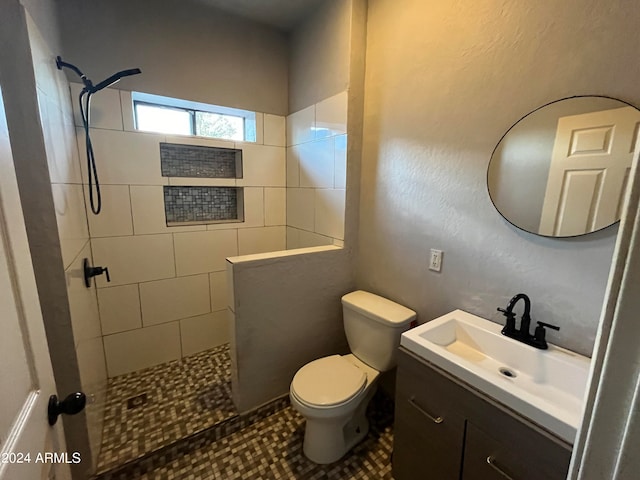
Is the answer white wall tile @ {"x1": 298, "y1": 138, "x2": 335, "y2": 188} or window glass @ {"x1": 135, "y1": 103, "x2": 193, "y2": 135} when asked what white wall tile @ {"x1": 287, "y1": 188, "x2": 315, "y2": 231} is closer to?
white wall tile @ {"x1": 298, "y1": 138, "x2": 335, "y2": 188}

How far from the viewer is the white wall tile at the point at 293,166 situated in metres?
2.34

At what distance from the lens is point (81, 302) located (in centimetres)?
140

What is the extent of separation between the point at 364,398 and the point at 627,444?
1.40 metres

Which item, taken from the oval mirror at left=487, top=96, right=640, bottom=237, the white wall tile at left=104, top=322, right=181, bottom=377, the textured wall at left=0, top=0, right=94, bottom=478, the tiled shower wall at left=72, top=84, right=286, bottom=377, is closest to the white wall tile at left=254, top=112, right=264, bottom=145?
the tiled shower wall at left=72, top=84, right=286, bottom=377

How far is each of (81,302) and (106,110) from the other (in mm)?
1196

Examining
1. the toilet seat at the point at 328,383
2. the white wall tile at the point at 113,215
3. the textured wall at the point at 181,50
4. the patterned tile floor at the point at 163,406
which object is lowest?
the patterned tile floor at the point at 163,406

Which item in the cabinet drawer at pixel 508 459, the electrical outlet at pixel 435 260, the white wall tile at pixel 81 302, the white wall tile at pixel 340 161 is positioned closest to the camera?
the cabinet drawer at pixel 508 459

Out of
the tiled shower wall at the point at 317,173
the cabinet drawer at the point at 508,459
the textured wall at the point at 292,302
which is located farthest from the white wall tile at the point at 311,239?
the cabinet drawer at the point at 508,459

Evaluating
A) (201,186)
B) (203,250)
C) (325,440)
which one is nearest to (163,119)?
(201,186)

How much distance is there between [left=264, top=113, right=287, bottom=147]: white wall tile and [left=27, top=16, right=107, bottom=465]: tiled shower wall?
1238 mm

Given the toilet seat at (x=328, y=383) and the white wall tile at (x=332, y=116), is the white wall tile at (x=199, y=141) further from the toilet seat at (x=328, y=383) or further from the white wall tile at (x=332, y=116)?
the toilet seat at (x=328, y=383)

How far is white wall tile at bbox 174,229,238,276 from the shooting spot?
218 centimetres

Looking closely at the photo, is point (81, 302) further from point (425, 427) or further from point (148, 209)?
point (425, 427)

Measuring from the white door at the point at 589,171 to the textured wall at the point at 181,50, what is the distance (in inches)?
77.4
